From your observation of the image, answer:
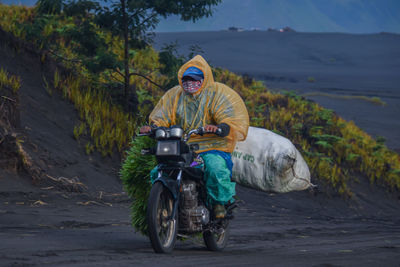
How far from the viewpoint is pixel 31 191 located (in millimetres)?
9289

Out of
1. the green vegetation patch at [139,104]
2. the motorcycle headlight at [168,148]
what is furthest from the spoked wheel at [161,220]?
the green vegetation patch at [139,104]

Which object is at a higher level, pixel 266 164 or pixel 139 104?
pixel 139 104

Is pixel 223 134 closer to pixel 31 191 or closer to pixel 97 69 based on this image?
pixel 31 191

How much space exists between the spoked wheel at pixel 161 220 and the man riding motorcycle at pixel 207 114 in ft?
1.96

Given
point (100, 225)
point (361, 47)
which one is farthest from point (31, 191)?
point (361, 47)

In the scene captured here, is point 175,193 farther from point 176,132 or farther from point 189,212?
point 176,132

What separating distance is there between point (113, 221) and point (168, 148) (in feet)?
9.73

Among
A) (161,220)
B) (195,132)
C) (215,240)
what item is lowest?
(215,240)

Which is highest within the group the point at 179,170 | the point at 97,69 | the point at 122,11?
the point at 122,11

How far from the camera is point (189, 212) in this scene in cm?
614

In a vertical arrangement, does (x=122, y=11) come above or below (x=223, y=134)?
above

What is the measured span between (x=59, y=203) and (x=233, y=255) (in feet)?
12.8

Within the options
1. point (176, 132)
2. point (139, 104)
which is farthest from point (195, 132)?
point (139, 104)

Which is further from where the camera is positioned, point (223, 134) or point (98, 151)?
point (98, 151)
